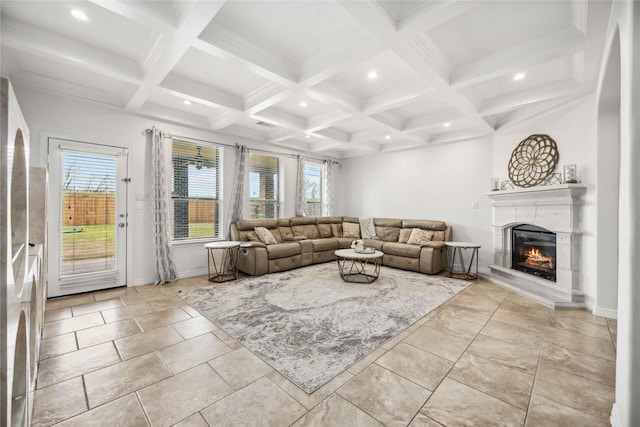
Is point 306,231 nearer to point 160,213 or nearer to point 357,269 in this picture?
point 357,269

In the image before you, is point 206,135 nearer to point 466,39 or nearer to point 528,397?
point 466,39

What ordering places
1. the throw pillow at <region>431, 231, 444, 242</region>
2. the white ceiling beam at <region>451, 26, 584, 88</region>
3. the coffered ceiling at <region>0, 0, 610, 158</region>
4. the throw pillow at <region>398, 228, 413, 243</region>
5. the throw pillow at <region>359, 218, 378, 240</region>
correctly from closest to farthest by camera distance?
1. the coffered ceiling at <region>0, 0, 610, 158</region>
2. the white ceiling beam at <region>451, 26, 584, 88</region>
3. the throw pillow at <region>431, 231, 444, 242</region>
4. the throw pillow at <region>398, 228, 413, 243</region>
5. the throw pillow at <region>359, 218, 378, 240</region>

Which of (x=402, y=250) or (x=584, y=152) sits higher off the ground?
(x=584, y=152)

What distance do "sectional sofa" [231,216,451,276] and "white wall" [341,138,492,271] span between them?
427 millimetres

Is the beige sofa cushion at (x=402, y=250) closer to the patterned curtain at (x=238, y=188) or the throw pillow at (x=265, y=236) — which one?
the throw pillow at (x=265, y=236)

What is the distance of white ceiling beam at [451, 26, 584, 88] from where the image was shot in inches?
93.1

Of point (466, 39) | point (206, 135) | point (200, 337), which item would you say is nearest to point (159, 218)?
point (206, 135)


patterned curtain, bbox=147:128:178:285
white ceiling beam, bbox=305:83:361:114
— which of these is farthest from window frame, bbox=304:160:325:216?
patterned curtain, bbox=147:128:178:285

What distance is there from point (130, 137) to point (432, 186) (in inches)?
221

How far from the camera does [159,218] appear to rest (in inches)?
166

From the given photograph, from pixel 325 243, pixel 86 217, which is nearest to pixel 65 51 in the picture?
pixel 86 217

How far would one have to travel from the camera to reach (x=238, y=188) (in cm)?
520

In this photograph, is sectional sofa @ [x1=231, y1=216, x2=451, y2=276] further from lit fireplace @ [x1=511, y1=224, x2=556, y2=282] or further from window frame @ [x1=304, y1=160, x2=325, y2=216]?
lit fireplace @ [x1=511, y1=224, x2=556, y2=282]

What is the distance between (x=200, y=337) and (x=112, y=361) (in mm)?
641
